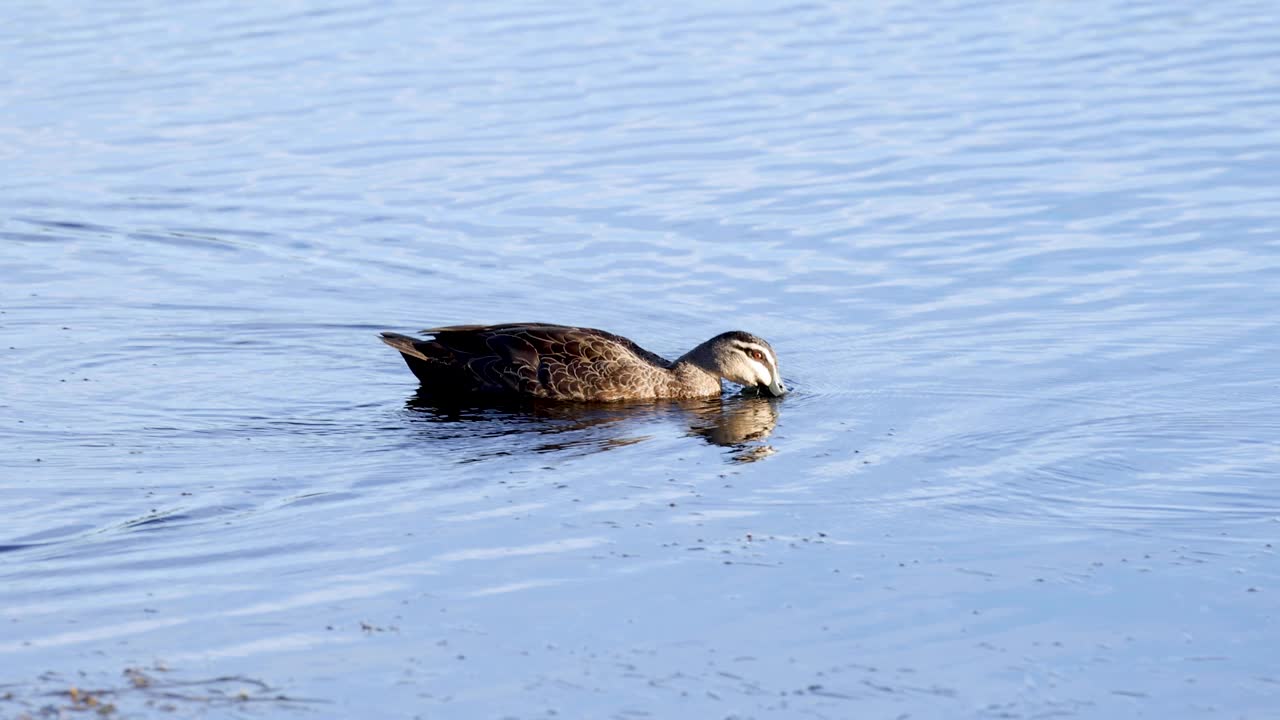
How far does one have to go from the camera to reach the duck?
559 inches

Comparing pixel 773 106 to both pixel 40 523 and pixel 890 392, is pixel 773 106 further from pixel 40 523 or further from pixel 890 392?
pixel 40 523

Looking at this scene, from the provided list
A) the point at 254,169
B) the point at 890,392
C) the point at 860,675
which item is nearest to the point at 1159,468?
the point at 890,392

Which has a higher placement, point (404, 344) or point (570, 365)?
point (404, 344)

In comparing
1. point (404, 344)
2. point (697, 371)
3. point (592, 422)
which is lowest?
point (592, 422)

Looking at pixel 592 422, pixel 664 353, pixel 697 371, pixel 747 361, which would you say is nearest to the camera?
pixel 592 422

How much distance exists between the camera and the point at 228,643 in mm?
8664

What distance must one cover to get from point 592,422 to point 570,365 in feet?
2.42

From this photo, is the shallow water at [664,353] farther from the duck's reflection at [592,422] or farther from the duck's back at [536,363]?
the duck's back at [536,363]

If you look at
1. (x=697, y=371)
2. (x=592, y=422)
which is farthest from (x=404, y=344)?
(x=697, y=371)

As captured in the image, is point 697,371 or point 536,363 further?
point 697,371

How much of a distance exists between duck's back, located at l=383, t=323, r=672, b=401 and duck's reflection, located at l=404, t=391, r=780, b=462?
13cm

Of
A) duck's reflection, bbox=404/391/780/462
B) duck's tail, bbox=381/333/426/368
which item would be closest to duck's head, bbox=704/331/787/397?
duck's reflection, bbox=404/391/780/462

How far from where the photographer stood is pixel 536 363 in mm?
14242

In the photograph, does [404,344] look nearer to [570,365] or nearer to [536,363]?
[536,363]
